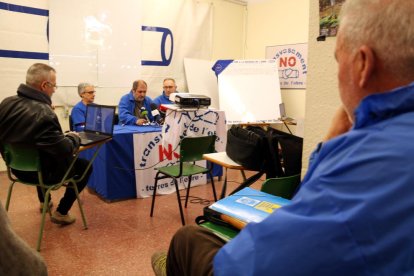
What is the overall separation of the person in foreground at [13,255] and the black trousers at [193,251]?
40 centimetres

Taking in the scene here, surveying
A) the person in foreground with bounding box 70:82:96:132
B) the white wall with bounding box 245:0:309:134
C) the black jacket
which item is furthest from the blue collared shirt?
the white wall with bounding box 245:0:309:134

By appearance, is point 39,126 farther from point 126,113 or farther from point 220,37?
point 220,37

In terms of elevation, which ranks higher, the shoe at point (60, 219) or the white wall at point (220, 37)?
the white wall at point (220, 37)

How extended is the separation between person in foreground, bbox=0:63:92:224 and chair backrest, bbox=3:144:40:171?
0.04 m

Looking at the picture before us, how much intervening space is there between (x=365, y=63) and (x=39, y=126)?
2.18m

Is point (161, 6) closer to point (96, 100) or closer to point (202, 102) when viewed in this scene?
point (96, 100)

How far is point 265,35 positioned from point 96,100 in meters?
3.13

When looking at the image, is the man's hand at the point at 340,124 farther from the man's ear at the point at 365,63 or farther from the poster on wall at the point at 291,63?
the poster on wall at the point at 291,63

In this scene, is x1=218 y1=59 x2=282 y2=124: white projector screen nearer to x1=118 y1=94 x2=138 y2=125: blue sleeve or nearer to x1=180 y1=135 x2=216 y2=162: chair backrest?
x1=118 y1=94 x2=138 y2=125: blue sleeve

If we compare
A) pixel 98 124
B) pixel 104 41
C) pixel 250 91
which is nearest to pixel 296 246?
pixel 98 124

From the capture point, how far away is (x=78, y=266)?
88.2 inches

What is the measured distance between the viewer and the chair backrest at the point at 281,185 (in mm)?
1618

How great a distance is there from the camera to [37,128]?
2334 millimetres

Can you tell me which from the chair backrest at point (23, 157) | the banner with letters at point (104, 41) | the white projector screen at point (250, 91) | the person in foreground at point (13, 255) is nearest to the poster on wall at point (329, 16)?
the person in foreground at point (13, 255)
